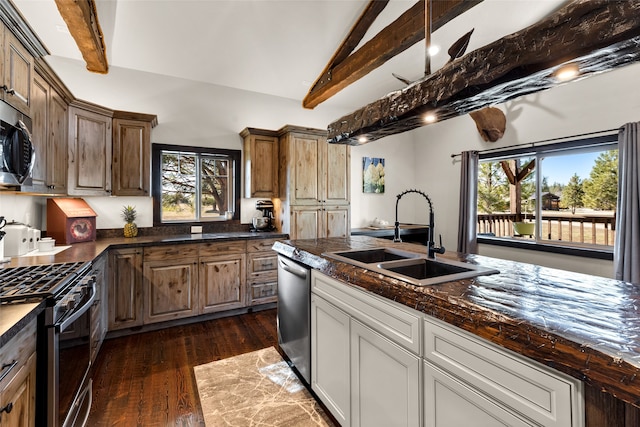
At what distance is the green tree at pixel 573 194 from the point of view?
11.7 ft

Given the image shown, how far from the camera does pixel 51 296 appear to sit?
1325mm

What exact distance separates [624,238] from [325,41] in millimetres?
3923

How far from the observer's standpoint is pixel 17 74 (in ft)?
5.85

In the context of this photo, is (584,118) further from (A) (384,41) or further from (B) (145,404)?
(B) (145,404)

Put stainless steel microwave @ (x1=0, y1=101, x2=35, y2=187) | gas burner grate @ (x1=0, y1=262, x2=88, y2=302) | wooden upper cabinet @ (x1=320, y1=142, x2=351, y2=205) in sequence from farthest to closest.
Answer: wooden upper cabinet @ (x1=320, y1=142, x2=351, y2=205) < stainless steel microwave @ (x1=0, y1=101, x2=35, y2=187) < gas burner grate @ (x1=0, y1=262, x2=88, y2=302)

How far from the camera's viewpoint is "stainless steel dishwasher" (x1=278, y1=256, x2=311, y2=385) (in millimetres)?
2043

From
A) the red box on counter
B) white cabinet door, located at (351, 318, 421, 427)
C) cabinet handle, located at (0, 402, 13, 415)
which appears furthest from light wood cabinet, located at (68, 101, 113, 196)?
white cabinet door, located at (351, 318, 421, 427)

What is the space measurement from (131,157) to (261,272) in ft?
6.53

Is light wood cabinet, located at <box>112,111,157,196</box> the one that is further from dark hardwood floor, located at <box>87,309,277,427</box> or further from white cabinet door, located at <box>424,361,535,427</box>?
white cabinet door, located at <box>424,361,535,427</box>

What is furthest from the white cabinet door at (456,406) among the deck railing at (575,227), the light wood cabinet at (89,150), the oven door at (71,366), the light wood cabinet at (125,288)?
the deck railing at (575,227)

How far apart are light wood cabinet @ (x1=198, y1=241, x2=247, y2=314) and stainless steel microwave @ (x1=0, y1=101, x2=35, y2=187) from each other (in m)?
1.77

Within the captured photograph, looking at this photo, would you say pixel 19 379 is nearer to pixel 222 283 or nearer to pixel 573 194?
pixel 222 283

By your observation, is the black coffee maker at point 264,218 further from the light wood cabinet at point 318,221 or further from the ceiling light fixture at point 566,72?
the ceiling light fixture at point 566,72

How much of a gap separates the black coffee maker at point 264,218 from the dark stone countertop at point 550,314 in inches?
105
